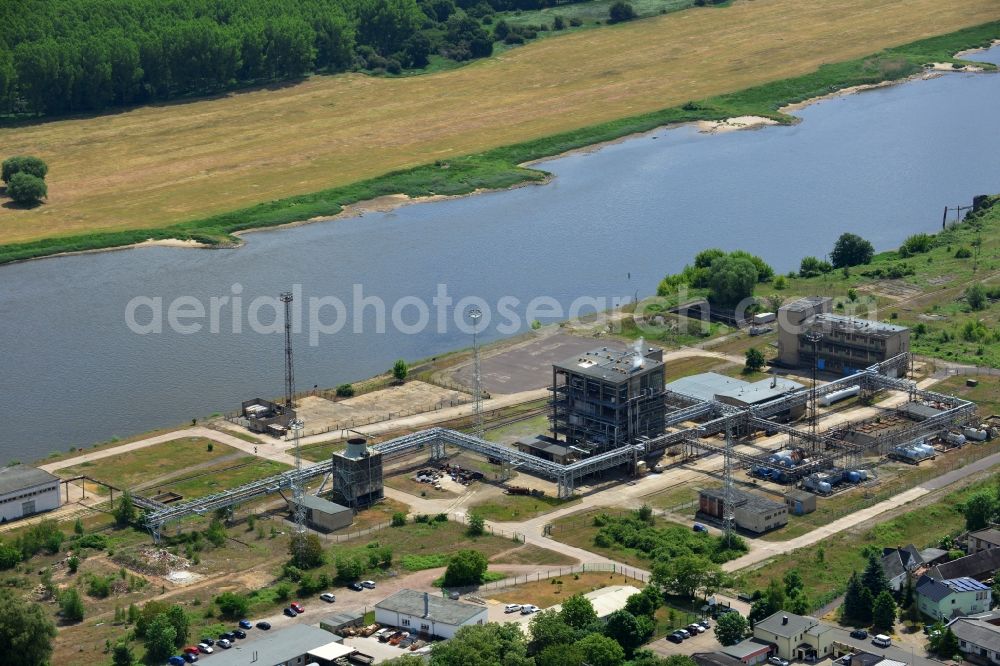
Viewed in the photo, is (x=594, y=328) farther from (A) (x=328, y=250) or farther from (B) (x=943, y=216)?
(B) (x=943, y=216)

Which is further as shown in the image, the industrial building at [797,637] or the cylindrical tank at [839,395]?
the cylindrical tank at [839,395]

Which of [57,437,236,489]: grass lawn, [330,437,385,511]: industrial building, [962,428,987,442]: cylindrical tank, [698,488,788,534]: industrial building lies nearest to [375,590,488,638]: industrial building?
[330,437,385,511]: industrial building

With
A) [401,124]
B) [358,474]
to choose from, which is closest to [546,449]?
[358,474]

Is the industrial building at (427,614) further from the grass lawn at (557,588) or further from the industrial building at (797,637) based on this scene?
the industrial building at (797,637)

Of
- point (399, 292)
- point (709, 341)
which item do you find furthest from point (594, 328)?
point (399, 292)

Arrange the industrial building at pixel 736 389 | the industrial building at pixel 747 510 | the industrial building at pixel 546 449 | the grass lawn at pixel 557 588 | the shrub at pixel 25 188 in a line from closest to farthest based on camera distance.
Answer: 1. the grass lawn at pixel 557 588
2. the industrial building at pixel 747 510
3. the industrial building at pixel 546 449
4. the industrial building at pixel 736 389
5. the shrub at pixel 25 188

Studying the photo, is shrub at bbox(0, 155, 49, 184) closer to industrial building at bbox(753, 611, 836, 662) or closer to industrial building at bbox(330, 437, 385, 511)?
industrial building at bbox(330, 437, 385, 511)

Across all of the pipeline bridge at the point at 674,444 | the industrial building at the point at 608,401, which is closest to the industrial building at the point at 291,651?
the pipeline bridge at the point at 674,444
